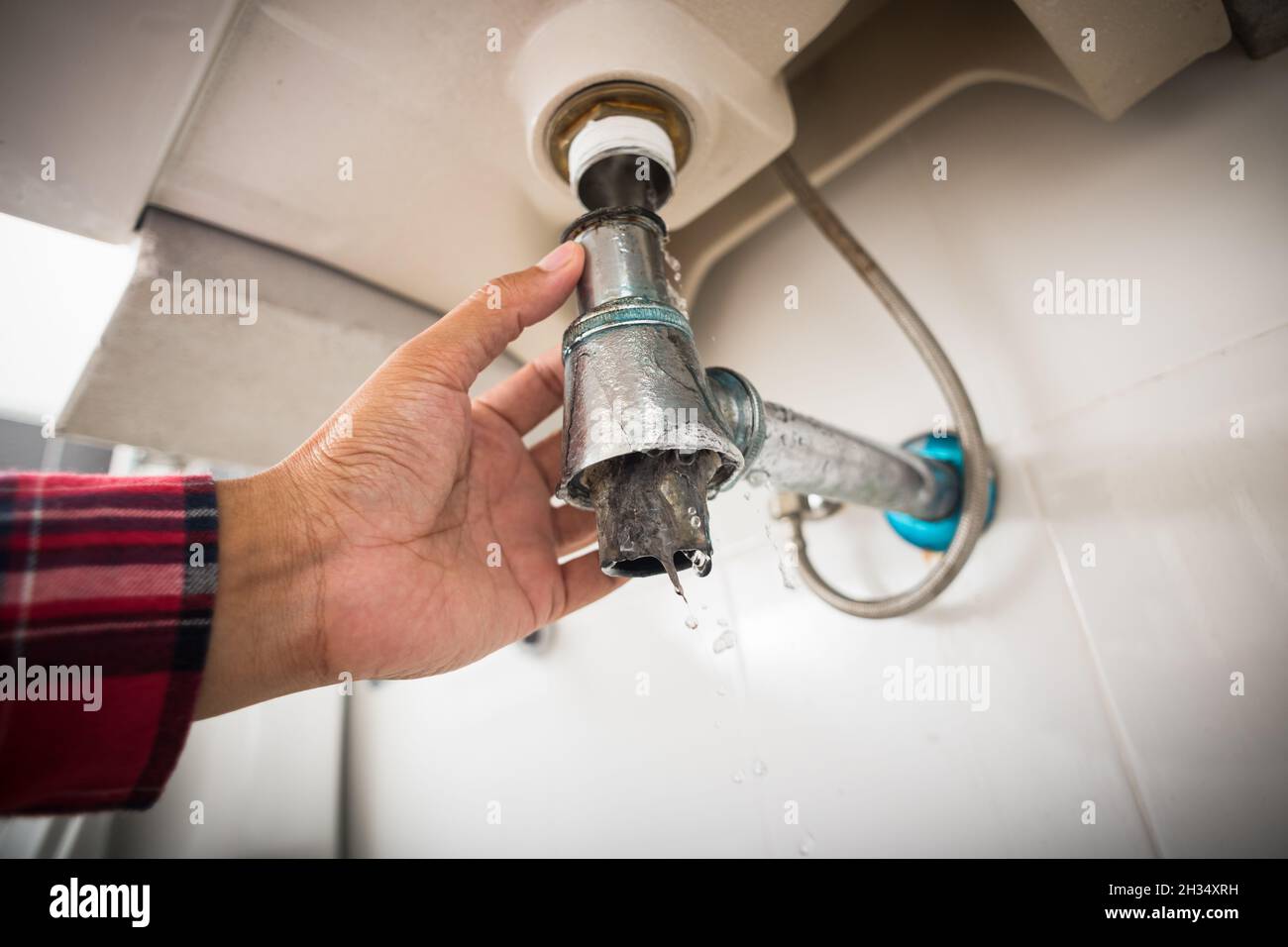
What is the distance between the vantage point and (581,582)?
586 mm

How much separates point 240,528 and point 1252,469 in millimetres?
661

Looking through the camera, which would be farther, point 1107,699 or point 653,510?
point 1107,699

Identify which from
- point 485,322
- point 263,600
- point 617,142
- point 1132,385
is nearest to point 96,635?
point 263,600

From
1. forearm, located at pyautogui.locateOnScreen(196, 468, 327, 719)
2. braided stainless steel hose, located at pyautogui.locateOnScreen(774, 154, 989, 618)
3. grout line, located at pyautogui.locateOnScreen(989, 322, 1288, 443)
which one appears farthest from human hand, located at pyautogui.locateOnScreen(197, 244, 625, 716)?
grout line, located at pyautogui.locateOnScreen(989, 322, 1288, 443)

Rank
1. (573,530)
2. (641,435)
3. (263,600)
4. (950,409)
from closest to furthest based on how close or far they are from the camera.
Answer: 1. (641,435)
2. (263,600)
3. (950,409)
4. (573,530)

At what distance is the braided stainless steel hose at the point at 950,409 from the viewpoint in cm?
49

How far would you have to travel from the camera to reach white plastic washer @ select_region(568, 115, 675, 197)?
418mm

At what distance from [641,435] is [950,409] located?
334mm

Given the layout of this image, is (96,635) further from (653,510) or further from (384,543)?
(653,510)

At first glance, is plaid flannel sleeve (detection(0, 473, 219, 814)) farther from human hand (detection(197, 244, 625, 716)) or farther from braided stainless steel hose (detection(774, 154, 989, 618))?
braided stainless steel hose (detection(774, 154, 989, 618))

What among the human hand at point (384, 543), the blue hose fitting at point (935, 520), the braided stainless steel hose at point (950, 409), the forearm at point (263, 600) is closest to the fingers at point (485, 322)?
the human hand at point (384, 543)

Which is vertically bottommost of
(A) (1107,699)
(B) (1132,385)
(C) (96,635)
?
(A) (1107,699)

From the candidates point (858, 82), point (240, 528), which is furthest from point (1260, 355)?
point (240, 528)
